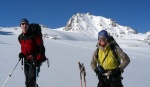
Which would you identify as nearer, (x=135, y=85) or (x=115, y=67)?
(x=115, y=67)

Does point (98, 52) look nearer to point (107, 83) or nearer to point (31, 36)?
point (107, 83)

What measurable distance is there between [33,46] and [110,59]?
180cm

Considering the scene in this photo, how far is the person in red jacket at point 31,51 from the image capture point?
6.69 m

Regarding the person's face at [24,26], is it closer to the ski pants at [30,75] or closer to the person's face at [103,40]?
the ski pants at [30,75]

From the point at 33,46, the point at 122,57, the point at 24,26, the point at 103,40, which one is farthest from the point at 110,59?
the point at 24,26

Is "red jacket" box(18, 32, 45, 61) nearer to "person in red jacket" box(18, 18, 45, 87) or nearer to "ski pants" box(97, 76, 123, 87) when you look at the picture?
"person in red jacket" box(18, 18, 45, 87)

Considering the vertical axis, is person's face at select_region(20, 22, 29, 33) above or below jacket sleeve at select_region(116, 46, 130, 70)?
above

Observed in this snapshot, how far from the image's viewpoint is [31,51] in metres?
6.79

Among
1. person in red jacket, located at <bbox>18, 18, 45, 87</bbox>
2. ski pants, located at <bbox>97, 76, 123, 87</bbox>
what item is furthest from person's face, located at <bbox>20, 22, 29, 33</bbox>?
ski pants, located at <bbox>97, 76, 123, 87</bbox>

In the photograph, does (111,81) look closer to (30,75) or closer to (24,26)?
(30,75)

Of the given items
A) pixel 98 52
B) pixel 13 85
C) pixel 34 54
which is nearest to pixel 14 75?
pixel 13 85

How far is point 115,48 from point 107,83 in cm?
72

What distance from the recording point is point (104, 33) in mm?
5891

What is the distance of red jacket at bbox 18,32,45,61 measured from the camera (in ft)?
22.1
